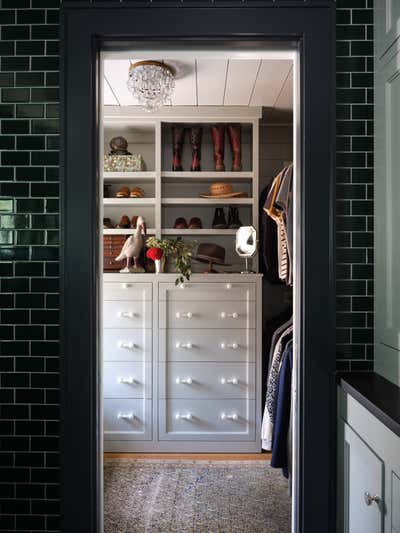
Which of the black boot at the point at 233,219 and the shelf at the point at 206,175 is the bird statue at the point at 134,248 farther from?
the black boot at the point at 233,219

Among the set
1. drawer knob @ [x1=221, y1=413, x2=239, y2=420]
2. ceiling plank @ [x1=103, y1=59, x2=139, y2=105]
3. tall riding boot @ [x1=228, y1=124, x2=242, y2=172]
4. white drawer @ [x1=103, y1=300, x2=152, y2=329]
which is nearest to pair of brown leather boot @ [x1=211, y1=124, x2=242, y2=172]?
tall riding boot @ [x1=228, y1=124, x2=242, y2=172]

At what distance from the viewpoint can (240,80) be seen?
9.52ft

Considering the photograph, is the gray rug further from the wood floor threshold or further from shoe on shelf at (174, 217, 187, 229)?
shoe on shelf at (174, 217, 187, 229)

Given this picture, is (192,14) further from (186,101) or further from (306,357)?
(186,101)

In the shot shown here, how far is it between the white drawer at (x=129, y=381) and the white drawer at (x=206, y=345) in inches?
6.7

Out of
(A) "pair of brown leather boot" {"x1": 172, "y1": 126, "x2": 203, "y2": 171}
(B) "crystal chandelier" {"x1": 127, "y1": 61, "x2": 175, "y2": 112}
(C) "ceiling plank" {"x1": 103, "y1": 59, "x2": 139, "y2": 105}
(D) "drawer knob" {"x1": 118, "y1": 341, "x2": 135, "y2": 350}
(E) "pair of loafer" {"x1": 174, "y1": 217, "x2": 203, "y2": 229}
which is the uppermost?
(C) "ceiling plank" {"x1": 103, "y1": 59, "x2": 139, "y2": 105}

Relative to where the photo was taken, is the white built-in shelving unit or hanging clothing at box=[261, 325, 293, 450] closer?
hanging clothing at box=[261, 325, 293, 450]

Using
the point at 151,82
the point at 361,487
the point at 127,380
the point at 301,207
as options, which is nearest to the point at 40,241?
the point at 301,207

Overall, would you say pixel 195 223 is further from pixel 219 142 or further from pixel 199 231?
pixel 219 142

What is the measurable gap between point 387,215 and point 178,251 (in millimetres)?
1930

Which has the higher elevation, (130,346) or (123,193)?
(123,193)

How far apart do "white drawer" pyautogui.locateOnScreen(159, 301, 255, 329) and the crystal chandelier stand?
4.52 feet

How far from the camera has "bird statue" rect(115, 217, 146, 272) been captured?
128 inches

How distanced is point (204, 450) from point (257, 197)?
188 centimetres
